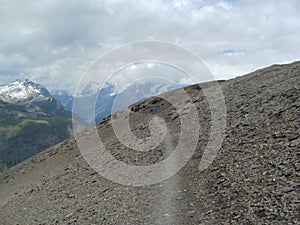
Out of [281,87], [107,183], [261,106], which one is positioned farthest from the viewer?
[281,87]

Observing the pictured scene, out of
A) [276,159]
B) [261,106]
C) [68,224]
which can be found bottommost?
[68,224]

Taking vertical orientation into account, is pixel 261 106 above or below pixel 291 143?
above

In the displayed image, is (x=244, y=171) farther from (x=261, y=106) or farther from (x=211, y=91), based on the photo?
(x=211, y=91)

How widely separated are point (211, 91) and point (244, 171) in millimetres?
27035

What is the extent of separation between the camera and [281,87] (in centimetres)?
3142

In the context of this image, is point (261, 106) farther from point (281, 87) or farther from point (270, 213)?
point (270, 213)

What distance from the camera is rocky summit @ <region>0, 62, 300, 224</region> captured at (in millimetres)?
15484

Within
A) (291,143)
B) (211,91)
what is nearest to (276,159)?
(291,143)

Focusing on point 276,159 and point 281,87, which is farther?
point 281,87

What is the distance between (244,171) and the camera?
18.6 m

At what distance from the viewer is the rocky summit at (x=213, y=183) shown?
50.8 ft

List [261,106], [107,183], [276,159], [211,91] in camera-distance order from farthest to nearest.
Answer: [211,91] < [261,106] < [107,183] < [276,159]

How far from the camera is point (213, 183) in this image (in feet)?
63.0

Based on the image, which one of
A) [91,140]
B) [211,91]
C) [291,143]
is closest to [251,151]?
[291,143]
